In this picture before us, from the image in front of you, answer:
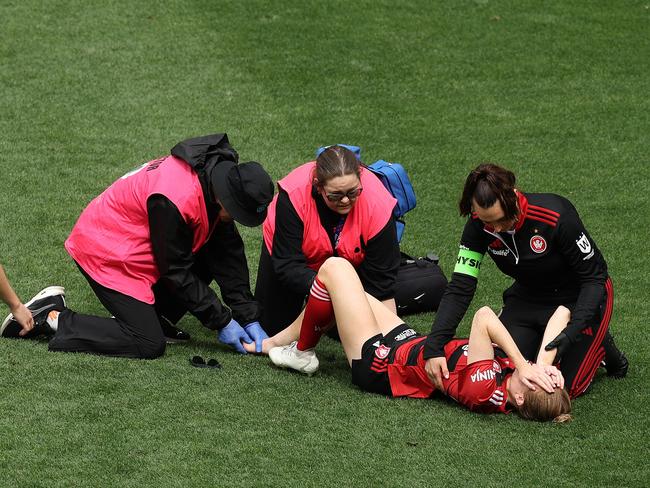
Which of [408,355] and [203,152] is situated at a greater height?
[203,152]

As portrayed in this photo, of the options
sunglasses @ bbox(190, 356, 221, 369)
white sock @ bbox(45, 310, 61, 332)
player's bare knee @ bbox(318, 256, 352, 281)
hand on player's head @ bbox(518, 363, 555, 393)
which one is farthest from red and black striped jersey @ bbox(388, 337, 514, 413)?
white sock @ bbox(45, 310, 61, 332)

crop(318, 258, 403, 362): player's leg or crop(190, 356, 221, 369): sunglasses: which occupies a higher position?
crop(318, 258, 403, 362): player's leg

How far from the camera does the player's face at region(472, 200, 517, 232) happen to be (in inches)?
196

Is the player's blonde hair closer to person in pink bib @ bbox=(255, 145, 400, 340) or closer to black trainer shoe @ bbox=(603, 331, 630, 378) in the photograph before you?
black trainer shoe @ bbox=(603, 331, 630, 378)

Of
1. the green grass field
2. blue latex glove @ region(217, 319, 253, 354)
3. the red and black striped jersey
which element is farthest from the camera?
A: blue latex glove @ region(217, 319, 253, 354)

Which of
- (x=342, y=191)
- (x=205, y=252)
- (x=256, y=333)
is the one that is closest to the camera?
(x=342, y=191)

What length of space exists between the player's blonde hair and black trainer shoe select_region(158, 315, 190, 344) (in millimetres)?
1952

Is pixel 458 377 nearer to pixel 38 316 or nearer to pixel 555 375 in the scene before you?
pixel 555 375

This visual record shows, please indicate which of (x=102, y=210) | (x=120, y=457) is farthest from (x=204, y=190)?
(x=120, y=457)

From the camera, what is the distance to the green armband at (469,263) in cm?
529

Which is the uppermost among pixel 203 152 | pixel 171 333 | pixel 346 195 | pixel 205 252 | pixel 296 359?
pixel 203 152

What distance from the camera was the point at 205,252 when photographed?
604cm

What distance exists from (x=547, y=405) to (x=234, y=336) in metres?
1.70

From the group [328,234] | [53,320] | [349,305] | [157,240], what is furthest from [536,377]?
[53,320]
